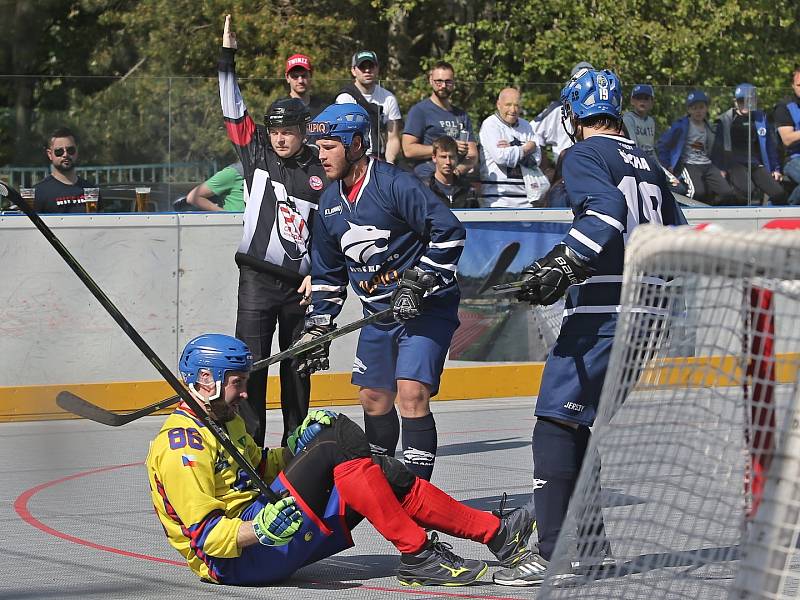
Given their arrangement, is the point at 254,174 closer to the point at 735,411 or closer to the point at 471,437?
the point at 471,437

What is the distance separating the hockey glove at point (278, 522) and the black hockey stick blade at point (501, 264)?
601cm

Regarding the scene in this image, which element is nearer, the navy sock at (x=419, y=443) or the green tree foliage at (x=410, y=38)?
the navy sock at (x=419, y=443)


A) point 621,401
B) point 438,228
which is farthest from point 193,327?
point 621,401

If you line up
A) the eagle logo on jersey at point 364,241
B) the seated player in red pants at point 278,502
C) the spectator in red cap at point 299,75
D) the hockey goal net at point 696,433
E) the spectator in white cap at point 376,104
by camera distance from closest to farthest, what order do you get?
the hockey goal net at point 696,433 < the seated player in red pants at point 278,502 < the eagle logo on jersey at point 364,241 < the spectator in red cap at point 299,75 < the spectator in white cap at point 376,104

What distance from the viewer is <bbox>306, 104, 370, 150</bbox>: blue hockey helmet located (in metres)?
6.17

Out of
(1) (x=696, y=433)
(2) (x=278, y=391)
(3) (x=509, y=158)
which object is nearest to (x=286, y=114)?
(2) (x=278, y=391)

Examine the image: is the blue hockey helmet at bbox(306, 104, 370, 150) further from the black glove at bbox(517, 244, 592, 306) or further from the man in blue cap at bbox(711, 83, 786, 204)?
the man in blue cap at bbox(711, 83, 786, 204)

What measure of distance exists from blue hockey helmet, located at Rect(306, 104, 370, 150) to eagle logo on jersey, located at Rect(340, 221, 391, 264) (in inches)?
14.0

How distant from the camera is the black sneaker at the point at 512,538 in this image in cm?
563

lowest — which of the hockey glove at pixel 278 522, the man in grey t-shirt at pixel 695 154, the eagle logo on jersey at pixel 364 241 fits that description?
the hockey glove at pixel 278 522

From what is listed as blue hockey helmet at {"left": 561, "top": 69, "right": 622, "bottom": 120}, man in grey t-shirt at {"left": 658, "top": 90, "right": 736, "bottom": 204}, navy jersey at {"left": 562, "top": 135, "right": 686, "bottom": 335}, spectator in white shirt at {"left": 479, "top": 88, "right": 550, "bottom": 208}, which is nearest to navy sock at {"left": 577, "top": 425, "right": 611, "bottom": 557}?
navy jersey at {"left": 562, "top": 135, "right": 686, "bottom": 335}

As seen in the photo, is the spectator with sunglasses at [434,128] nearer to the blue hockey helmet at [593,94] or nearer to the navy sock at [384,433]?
the navy sock at [384,433]

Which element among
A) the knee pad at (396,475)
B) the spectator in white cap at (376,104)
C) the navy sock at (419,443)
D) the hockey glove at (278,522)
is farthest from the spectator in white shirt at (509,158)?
the hockey glove at (278,522)

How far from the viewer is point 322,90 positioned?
11.4 metres
